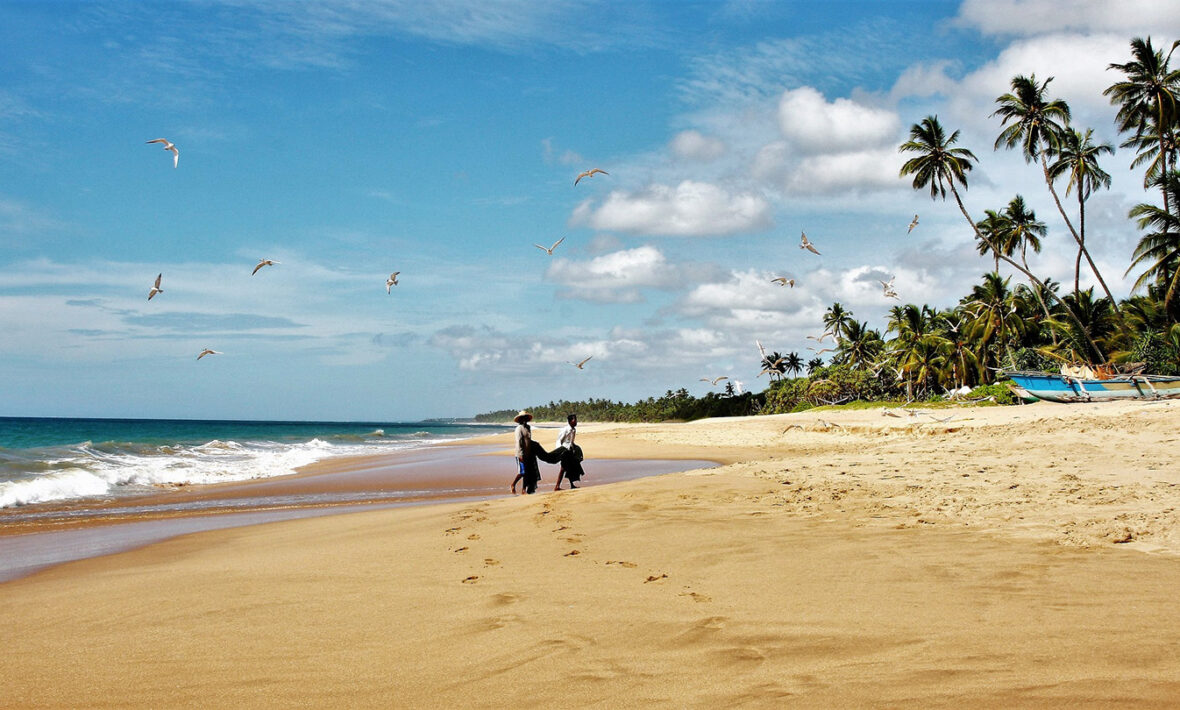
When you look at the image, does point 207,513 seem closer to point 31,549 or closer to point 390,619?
point 31,549

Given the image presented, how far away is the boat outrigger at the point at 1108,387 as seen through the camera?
27328 mm

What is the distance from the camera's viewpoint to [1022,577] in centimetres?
518

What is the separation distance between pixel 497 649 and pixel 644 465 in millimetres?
18790

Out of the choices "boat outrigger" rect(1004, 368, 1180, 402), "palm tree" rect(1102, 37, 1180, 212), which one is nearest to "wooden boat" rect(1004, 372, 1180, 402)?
"boat outrigger" rect(1004, 368, 1180, 402)

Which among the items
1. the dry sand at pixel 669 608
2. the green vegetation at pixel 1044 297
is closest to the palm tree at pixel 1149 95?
the green vegetation at pixel 1044 297

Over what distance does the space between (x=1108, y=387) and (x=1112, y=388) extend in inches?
5.7

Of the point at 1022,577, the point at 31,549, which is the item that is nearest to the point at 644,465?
the point at 31,549

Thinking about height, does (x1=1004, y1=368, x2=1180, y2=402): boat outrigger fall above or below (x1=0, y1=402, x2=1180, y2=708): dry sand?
above

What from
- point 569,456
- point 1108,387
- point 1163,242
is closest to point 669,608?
point 569,456

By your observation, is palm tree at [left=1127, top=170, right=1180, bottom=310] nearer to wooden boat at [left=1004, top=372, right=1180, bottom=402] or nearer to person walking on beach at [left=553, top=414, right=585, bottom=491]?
wooden boat at [left=1004, top=372, right=1180, bottom=402]

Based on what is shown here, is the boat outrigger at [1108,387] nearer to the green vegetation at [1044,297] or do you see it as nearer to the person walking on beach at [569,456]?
the green vegetation at [1044,297]

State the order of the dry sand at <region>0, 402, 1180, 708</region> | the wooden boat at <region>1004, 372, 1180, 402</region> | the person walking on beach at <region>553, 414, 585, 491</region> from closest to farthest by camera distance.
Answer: the dry sand at <region>0, 402, 1180, 708</region> → the person walking on beach at <region>553, 414, 585, 491</region> → the wooden boat at <region>1004, 372, 1180, 402</region>

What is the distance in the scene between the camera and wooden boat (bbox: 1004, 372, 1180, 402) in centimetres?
2731

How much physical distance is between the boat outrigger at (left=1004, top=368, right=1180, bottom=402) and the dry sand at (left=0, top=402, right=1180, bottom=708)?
22278 mm
